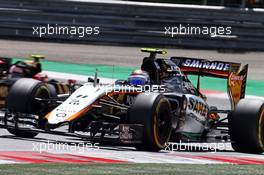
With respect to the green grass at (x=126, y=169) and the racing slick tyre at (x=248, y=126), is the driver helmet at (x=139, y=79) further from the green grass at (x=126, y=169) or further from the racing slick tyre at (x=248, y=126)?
the green grass at (x=126, y=169)

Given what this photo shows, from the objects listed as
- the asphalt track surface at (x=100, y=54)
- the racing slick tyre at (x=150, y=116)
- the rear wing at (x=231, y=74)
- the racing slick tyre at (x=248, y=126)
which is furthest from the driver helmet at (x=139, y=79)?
the asphalt track surface at (x=100, y=54)

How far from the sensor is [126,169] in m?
10.1

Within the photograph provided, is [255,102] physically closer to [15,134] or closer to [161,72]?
[161,72]

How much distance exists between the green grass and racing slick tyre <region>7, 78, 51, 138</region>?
3106 mm

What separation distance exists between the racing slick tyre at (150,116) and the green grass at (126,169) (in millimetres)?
1424

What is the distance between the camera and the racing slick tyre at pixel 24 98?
1321 cm

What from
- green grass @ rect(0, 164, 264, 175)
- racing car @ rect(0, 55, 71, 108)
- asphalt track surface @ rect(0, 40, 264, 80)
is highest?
asphalt track surface @ rect(0, 40, 264, 80)

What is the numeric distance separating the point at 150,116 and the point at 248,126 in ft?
5.47

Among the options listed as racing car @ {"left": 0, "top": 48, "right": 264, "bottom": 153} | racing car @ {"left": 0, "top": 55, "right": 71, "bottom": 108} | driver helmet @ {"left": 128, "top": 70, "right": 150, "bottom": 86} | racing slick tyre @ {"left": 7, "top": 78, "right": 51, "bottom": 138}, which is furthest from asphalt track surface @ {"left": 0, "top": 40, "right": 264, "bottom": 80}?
driver helmet @ {"left": 128, "top": 70, "right": 150, "bottom": 86}

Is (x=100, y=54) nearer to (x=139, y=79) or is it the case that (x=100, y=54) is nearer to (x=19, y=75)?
(x=19, y=75)

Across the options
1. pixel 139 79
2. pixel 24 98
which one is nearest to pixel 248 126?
pixel 139 79

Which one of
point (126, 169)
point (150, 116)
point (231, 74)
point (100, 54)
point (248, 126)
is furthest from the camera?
point (100, 54)

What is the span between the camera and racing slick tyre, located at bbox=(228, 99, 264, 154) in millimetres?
12969

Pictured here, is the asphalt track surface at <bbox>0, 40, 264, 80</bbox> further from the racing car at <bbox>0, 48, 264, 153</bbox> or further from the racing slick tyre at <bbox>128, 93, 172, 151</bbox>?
the racing slick tyre at <bbox>128, 93, 172, 151</bbox>
